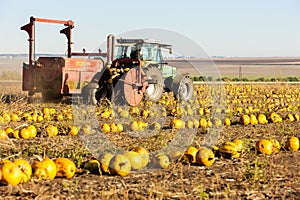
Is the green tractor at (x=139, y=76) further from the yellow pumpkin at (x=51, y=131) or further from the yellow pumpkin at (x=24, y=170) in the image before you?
the yellow pumpkin at (x=24, y=170)

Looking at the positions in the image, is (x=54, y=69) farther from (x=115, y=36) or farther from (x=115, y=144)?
(x=115, y=144)

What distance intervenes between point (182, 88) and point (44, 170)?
40.6 feet

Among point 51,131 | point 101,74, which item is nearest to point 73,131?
point 51,131

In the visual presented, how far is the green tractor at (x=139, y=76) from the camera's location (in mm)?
14672

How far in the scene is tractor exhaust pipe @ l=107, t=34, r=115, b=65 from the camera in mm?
15953

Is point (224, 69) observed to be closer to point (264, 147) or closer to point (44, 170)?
point (264, 147)

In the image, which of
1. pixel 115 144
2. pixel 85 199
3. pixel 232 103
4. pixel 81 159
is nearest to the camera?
pixel 85 199

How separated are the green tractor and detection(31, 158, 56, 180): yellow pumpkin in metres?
8.74

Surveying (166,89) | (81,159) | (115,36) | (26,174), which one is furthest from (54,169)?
(166,89)

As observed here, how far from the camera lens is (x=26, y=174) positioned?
543 centimetres

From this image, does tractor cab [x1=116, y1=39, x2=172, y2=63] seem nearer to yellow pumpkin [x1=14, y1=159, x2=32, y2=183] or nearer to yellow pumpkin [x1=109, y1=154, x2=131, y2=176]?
yellow pumpkin [x1=109, y1=154, x2=131, y2=176]

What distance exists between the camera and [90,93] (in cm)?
1460

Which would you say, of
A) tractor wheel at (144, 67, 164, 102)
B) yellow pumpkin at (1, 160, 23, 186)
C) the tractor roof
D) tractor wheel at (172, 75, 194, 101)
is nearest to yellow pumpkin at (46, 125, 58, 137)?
yellow pumpkin at (1, 160, 23, 186)

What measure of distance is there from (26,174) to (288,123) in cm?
793
